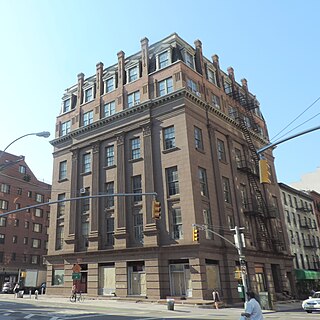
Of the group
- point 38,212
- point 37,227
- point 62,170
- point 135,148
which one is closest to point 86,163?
point 62,170

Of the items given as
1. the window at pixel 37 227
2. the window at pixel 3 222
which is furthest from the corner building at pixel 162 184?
the window at pixel 37 227

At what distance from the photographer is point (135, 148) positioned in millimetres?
40375

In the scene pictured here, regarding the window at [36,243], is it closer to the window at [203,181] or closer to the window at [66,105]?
the window at [66,105]

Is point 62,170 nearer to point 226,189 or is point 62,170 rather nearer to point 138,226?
point 138,226

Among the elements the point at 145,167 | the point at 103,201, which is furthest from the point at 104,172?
the point at 145,167

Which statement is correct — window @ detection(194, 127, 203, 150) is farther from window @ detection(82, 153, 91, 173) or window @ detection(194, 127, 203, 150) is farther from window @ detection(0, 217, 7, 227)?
window @ detection(0, 217, 7, 227)

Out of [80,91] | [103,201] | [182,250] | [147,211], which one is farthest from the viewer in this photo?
[80,91]

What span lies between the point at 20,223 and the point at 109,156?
133 ft

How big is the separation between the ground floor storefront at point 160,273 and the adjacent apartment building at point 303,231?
54.8 ft

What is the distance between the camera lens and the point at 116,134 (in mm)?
42125

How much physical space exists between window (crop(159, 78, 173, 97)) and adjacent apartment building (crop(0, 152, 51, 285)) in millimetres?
40391

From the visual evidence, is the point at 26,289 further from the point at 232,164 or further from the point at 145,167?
the point at 232,164

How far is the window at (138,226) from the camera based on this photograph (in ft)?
119

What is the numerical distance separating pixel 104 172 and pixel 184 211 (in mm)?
13044
